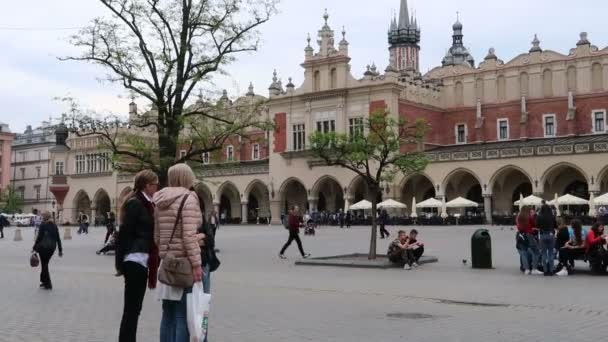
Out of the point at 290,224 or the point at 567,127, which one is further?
the point at 567,127

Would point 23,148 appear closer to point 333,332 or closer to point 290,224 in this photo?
point 290,224

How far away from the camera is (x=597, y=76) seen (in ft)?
163

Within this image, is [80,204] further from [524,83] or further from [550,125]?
[550,125]

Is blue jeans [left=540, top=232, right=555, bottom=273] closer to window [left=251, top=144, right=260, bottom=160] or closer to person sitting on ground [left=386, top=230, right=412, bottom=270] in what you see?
person sitting on ground [left=386, top=230, right=412, bottom=270]

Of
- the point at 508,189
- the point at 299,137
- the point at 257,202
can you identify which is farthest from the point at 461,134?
the point at 257,202

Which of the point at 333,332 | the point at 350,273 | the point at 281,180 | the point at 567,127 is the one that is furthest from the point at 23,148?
the point at 333,332

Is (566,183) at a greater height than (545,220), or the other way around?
(566,183)

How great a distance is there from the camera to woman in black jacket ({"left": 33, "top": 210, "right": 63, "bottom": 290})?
12625mm

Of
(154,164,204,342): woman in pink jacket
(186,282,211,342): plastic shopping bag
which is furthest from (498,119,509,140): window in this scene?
(186,282,211,342): plastic shopping bag

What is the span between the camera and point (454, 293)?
11.9m

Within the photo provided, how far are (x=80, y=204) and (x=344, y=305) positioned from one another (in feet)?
232

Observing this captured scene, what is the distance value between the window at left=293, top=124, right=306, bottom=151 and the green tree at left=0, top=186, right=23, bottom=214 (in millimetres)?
47008

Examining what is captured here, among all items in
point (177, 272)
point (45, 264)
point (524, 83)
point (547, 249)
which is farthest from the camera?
point (524, 83)

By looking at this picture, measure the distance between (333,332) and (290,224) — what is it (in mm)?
12773
